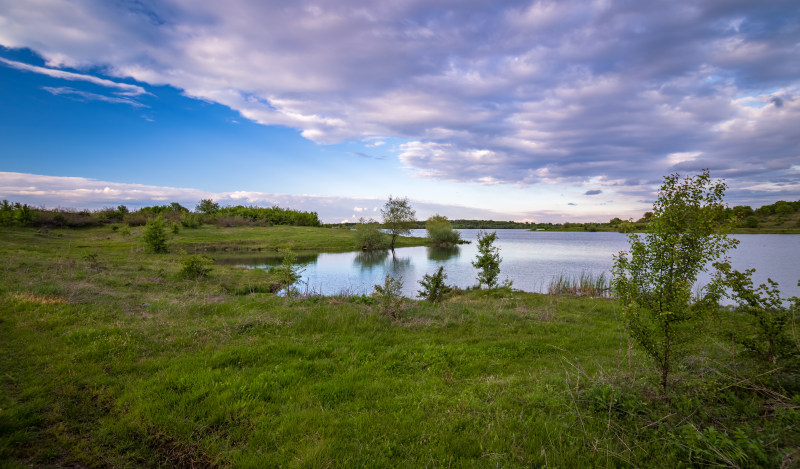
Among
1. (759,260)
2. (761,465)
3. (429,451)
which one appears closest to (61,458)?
(429,451)

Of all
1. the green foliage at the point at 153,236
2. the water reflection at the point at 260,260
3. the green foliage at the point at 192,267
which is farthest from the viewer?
the water reflection at the point at 260,260

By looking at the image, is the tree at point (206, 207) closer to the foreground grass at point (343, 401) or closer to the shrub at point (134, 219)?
the shrub at point (134, 219)

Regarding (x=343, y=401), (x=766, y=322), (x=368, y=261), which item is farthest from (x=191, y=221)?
(x=766, y=322)

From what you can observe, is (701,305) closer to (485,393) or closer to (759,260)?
(485,393)

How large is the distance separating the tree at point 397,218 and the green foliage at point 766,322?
72070mm

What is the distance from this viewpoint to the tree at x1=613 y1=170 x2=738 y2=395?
15.7ft

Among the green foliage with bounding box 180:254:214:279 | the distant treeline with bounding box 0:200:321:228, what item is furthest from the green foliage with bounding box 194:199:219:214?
the green foliage with bounding box 180:254:214:279

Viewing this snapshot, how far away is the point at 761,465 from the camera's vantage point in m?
3.37

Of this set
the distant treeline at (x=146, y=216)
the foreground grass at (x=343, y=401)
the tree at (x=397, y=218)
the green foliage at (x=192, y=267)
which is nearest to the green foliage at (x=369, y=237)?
the tree at (x=397, y=218)

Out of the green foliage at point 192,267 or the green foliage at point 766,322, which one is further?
the green foliage at point 192,267

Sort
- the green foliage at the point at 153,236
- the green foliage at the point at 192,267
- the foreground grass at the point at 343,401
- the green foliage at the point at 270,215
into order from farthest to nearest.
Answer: the green foliage at the point at 270,215
the green foliage at the point at 153,236
the green foliage at the point at 192,267
the foreground grass at the point at 343,401

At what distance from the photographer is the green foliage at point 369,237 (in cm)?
7438

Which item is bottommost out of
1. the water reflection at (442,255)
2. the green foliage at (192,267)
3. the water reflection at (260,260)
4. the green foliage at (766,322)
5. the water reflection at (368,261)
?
the water reflection at (260,260)

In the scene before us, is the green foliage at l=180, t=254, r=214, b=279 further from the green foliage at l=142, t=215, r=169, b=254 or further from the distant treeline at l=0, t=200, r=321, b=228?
the distant treeline at l=0, t=200, r=321, b=228
